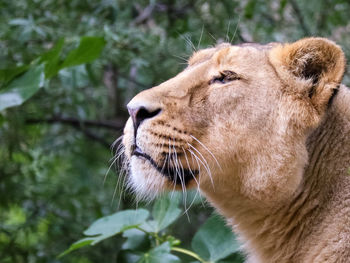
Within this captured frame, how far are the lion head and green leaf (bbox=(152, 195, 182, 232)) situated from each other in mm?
414

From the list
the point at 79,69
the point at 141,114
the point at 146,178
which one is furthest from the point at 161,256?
the point at 79,69

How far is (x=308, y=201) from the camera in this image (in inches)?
92.1

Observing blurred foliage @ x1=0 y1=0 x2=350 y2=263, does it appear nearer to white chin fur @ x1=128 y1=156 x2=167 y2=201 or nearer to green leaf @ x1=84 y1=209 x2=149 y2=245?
green leaf @ x1=84 y1=209 x2=149 y2=245

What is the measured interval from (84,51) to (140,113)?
3.13 ft

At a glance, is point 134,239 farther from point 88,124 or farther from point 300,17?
point 88,124

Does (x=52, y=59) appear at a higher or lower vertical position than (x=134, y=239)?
higher

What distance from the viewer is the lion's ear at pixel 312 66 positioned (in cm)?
230

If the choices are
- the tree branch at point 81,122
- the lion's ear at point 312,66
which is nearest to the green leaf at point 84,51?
the lion's ear at point 312,66

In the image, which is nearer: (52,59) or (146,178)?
(146,178)

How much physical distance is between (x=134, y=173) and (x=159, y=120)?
0.27 meters

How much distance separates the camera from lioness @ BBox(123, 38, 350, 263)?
2.32 meters

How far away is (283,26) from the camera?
4309 millimetres

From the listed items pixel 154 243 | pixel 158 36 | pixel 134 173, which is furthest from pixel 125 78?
pixel 134 173

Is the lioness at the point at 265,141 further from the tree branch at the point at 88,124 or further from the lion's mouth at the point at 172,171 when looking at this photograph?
the tree branch at the point at 88,124
